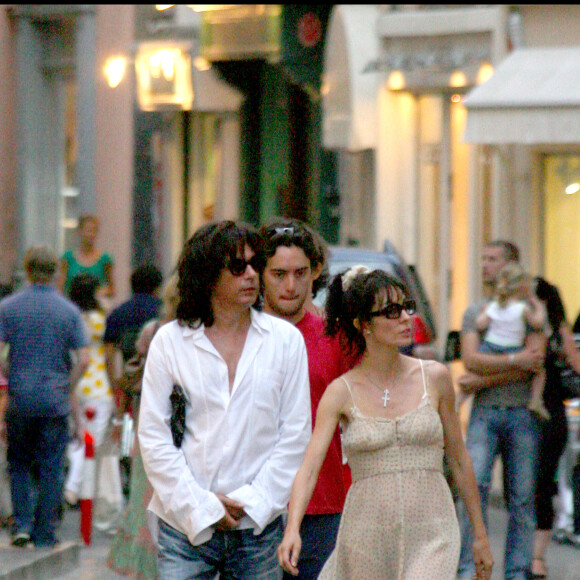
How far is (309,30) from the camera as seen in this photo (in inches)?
667

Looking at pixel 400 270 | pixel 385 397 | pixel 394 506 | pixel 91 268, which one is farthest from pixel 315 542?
pixel 91 268

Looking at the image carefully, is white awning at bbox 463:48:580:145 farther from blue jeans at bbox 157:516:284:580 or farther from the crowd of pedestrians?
blue jeans at bbox 157:516:284:580

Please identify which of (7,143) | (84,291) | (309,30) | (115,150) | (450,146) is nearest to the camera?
(84,291)

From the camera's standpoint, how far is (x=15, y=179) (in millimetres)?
16859

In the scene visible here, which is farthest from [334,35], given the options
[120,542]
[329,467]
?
[329,467]

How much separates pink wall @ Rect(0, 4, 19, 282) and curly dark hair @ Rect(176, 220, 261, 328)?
12.3m

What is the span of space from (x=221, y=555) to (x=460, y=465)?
87 centimetres

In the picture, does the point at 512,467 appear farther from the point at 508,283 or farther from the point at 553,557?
the point at 553,557

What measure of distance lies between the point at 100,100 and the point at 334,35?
10.1 ft

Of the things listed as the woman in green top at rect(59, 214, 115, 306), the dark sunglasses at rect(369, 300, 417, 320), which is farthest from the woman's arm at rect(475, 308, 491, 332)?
the woman in green top at rect(59, 214, 115, 306)

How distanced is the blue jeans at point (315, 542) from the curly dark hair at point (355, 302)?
624 millimetres

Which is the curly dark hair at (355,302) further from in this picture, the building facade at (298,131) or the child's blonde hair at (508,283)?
the building facade at (298,131)

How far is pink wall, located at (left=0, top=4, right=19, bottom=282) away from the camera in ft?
54.7

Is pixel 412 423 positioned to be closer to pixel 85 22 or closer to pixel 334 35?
pixel 334 35
